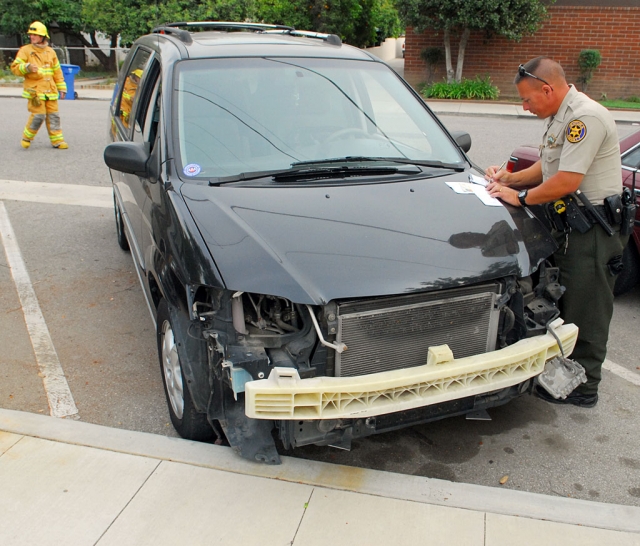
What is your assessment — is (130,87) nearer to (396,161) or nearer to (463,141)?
(396,161)

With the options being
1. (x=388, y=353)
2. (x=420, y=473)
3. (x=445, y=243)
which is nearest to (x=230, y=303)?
(x=388, y=353)

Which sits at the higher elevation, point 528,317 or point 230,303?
point 230,303

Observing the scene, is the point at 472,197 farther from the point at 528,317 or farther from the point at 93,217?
the point at 93,217

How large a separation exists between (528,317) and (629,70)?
1907 centimetres

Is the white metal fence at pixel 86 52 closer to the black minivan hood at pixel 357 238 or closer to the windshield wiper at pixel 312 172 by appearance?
the windshield wiper at pixel 312 172

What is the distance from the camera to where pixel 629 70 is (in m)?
19.5

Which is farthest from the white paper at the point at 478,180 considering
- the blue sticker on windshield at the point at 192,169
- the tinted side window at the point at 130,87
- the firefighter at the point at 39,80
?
the firefighter at the point at 39,80

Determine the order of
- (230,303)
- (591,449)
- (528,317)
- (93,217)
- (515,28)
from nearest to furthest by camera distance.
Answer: (230,303) → (528,317) → (591,449) → (93,217) → (515,28)

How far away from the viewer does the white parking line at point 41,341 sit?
389 cm

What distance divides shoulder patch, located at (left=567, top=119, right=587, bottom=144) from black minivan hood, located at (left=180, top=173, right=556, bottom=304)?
0.47 meters

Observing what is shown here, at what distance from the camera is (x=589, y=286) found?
3.75 m

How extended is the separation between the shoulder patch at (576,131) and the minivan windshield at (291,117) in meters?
0.70

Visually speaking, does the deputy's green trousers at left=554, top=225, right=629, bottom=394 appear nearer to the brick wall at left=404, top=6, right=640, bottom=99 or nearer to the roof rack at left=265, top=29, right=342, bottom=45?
the roof rack at left=265, top=29, right=342, bottom=45

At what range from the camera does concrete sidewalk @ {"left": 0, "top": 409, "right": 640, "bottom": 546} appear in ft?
9.21
